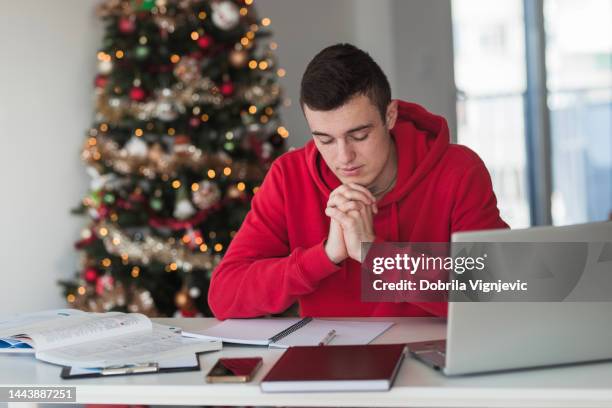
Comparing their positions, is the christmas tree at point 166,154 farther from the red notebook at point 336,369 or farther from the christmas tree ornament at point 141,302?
the red notebook at point 336,369

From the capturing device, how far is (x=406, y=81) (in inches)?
190

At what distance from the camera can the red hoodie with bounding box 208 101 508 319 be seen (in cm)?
176

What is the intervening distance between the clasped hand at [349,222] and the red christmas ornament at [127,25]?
6.58ft

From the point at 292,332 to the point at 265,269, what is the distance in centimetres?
29

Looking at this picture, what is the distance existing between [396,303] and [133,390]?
0.77 m

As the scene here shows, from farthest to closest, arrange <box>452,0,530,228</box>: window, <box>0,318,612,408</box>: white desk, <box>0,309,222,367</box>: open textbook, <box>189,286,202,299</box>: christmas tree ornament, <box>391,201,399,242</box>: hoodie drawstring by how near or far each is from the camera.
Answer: <box>452,0,530,228</box>: window
<box>189,286,202,299</box>: christmas tree ornament
<box>391,201,399,242</box>: hoodie drawstring
<box>0,309,222,367</box>: open textbook
<box>0,318,612,408</box>: white desk

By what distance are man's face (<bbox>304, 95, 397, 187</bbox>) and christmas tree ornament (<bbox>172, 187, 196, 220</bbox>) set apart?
62.9 inches

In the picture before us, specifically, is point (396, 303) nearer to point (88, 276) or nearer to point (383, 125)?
point (383, 125)

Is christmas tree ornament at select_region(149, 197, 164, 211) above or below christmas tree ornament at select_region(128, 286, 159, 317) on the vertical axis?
above

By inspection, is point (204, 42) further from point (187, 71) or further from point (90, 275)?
point (90, 275)

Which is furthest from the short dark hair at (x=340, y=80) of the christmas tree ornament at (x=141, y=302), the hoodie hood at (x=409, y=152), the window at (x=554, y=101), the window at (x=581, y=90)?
the window at (x=581, y=90)

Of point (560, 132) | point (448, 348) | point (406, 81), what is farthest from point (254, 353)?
→ point (560, 132)

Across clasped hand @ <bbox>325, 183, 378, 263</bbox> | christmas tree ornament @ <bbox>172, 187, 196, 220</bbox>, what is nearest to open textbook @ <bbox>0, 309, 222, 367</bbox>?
clasped hand @ <bbox>325, 183, 378, 263</bbox>

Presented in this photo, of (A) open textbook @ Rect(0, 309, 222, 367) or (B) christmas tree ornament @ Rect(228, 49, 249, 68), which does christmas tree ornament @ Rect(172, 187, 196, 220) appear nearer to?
(B) christmas tree ornament @ Rect(228, 49, 249, 68)
